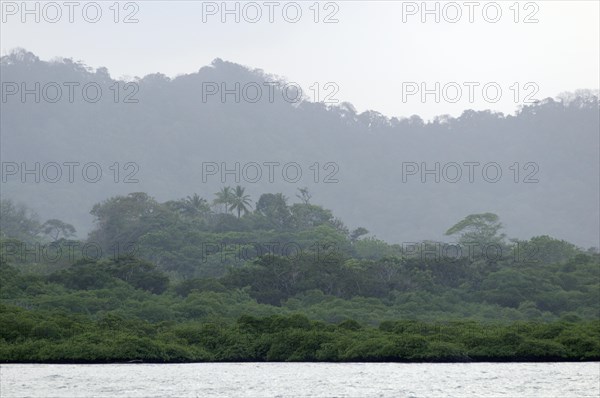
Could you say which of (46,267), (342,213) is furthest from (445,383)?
(342,213)

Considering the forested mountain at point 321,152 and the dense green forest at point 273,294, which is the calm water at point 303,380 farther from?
the forested mountain at point 321,152

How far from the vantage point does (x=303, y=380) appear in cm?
2158

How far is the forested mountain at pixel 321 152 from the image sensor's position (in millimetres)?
151500

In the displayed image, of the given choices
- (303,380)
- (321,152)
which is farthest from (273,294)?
(321,152)

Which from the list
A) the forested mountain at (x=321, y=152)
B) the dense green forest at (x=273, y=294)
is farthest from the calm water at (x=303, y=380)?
the forested mountain at (x=321, y=152)

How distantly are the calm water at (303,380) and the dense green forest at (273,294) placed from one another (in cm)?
145

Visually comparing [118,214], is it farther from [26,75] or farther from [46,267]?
[26,75]

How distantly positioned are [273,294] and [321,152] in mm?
120329

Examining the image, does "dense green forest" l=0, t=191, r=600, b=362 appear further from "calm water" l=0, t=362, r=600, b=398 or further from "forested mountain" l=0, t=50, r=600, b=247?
"forested mountain" l=0, t=50, r=600, b=247

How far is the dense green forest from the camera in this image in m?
26.9

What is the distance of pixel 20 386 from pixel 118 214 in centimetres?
7657

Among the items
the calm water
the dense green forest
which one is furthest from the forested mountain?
the calm water

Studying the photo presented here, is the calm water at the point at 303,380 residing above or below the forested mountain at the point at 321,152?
below

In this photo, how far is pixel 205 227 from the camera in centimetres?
9312
